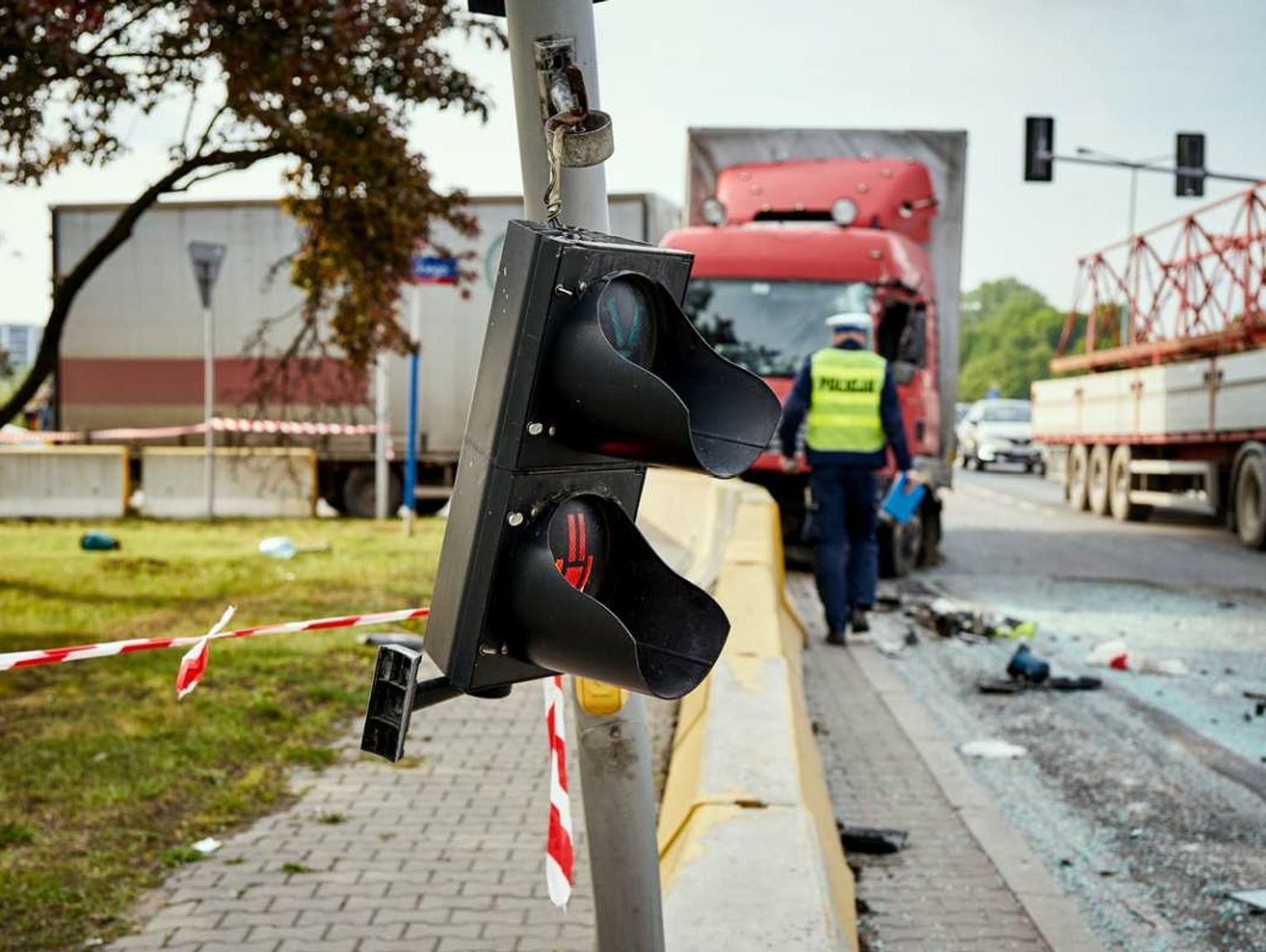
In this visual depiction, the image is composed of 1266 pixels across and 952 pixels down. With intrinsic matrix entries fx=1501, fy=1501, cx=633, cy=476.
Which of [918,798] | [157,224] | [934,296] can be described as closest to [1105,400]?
[934,296]

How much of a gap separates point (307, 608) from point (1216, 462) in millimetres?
13624

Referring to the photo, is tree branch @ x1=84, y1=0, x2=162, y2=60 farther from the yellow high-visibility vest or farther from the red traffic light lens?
the red traffic light lens

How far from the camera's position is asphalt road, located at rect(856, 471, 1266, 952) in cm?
499

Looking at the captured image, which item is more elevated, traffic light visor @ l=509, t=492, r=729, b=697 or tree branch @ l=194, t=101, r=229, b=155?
tree branch @ l=194, t=101, r=229, b=155

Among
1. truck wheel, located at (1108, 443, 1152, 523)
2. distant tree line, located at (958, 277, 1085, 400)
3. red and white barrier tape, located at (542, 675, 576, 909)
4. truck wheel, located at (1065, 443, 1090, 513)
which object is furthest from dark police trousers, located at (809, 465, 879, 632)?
distant tree line, located at (958, 277, 1085, 400)

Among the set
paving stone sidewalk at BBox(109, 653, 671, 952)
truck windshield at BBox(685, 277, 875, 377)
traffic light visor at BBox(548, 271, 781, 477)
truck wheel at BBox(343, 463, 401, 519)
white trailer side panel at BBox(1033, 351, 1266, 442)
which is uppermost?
truck windshield at BBox(685, 277, 875, 377)

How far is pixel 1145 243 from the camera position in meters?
26.6

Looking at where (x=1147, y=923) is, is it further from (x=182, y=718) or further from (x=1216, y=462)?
(x=1216, y=462)

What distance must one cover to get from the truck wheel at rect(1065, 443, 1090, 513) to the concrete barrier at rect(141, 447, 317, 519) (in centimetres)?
1271

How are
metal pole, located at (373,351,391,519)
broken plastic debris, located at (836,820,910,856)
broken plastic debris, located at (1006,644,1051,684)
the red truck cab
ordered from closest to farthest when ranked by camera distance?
broken plastic debris, located at (836,820,910,856) → broken plastic debris, located at (1006,644,1051,684) → the red truck cab → metal pole, located at (373,351,391,519)

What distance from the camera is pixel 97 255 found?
422 inches

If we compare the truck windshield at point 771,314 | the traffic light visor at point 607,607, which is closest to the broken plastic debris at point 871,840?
the traffic light visor at point 607,607

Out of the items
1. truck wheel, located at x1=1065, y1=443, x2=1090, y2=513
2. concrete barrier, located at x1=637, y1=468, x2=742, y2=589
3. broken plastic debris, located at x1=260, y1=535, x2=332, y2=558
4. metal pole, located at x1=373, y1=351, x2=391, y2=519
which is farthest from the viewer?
truck wheel, located at x1=1065, y1=443, x2=1090, y2=513

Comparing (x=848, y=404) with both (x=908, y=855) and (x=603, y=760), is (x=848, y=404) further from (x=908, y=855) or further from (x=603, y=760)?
(x=603, y=760)
